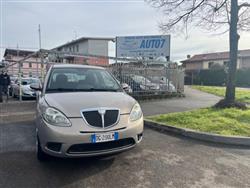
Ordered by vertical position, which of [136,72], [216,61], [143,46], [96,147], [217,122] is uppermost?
[216,61]

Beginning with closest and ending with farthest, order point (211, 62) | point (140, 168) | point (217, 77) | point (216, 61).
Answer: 1. point (140, 168)
2. point (217, 77)
3. point (216, 61)
4. point (211, 62)

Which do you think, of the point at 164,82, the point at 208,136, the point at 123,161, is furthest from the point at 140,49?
the point at 123,161

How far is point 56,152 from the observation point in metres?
3.38

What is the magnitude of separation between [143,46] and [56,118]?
16942 mm

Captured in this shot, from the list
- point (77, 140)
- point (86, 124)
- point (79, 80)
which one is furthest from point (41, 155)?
point (79, 80)

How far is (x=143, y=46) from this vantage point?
19.6 meters

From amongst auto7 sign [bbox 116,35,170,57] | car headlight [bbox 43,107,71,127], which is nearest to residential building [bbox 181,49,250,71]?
auto7 sign [bbox 116,35,170,57]

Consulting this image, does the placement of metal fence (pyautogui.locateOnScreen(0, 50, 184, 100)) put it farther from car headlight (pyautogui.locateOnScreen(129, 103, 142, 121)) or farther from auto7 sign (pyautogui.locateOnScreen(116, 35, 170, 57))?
car headlight (pyautogui.locateOnScreen(129, 103, 142, 121))

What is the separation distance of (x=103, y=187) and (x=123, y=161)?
3.07 ft

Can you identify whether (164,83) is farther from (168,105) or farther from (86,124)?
(86,124)

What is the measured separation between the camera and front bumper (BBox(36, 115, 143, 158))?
329 cm

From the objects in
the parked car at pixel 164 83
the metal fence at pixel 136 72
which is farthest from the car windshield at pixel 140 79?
the parked car at pixel 164 83

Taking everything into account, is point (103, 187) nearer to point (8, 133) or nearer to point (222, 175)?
point (222, 175)

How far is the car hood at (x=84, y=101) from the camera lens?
3.48m
